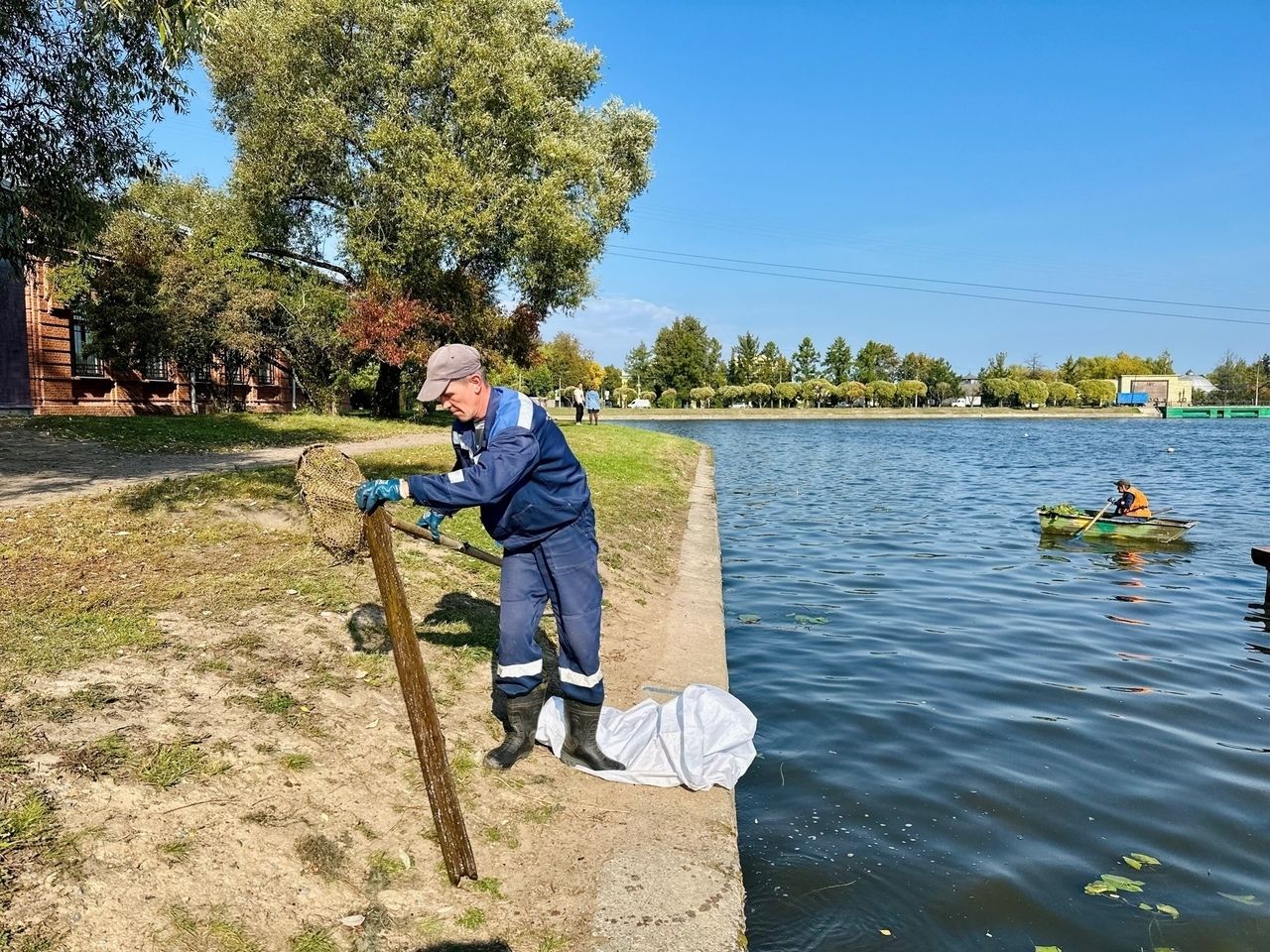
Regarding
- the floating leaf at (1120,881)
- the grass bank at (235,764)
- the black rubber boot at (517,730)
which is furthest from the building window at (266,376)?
the floating leaf at (1120,881)

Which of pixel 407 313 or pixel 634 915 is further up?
pixel 407 313

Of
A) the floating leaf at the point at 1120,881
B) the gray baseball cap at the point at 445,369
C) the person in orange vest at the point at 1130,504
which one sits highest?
the gray baseball cap at the point at 445,369

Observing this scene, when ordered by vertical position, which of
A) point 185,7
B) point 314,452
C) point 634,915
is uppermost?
point 185,7

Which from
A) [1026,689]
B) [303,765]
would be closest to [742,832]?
[303,765]

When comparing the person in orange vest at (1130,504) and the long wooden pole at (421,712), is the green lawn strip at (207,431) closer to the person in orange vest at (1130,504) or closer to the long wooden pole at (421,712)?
the long wooden pole at (421,712)

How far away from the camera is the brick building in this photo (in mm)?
22766

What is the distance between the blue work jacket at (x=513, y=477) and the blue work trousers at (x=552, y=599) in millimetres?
102

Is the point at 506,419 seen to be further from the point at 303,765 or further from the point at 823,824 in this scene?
the point at 823,824

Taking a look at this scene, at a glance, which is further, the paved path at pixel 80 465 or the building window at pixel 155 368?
the building window at pixel 155 368

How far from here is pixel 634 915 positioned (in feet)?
12.1

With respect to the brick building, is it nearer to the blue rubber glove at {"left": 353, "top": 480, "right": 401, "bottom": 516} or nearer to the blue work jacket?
the blue work jacket

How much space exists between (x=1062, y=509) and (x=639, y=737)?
43.7 ft

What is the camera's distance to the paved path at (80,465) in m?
9.14

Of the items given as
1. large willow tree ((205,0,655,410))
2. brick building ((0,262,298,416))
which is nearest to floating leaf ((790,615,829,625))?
large willow tree ((205,0,655,410))
